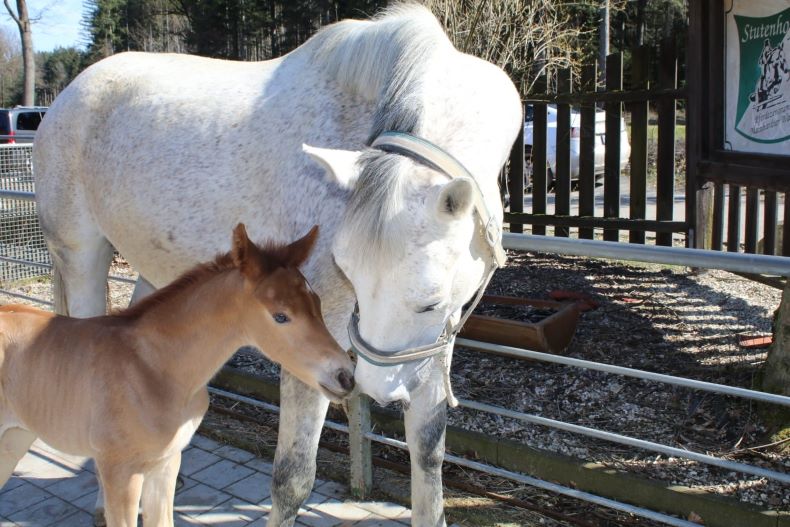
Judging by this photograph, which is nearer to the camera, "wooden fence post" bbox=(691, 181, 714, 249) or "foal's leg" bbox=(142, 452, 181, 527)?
"foal's leg" bbox=(142, 452, 181, 527)

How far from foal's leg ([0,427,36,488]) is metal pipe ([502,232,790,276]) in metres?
2.01

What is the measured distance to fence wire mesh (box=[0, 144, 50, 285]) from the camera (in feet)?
24.0

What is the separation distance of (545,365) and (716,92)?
2.35 metres

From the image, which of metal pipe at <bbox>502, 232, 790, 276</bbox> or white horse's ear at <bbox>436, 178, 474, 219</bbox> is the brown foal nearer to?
white horse's ear at <bbox>436, 178, 474, 219</bbox>

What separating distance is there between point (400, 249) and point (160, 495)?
54.5 inches

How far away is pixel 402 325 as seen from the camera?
2131mm

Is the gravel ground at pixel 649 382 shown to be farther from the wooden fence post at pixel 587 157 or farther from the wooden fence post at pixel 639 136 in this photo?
the wooden fence post at pixel 587 157

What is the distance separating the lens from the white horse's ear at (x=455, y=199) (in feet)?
6.57

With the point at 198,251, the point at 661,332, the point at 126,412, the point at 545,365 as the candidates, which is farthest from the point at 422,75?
the point at 661,332

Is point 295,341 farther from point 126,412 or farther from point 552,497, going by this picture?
point 552,497

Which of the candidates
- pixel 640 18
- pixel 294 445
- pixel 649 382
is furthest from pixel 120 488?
pixel 640 18

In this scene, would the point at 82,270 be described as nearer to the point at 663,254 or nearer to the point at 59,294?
the point at 59,294

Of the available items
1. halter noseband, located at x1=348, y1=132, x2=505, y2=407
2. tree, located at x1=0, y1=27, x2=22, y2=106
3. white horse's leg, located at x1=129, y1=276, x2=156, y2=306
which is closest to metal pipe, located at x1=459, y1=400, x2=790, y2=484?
halter noseband, located at x1=348, y1=132, x2=505, y2=407

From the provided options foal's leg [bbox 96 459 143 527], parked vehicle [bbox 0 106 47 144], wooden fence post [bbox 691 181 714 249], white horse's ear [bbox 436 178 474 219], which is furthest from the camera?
parked vehicle [bbox 0 106 47 144]
